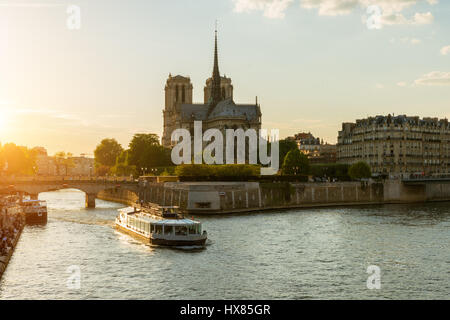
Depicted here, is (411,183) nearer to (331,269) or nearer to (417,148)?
(417,148)

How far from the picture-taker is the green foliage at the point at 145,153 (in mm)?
132500

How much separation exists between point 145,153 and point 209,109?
36.9 metres

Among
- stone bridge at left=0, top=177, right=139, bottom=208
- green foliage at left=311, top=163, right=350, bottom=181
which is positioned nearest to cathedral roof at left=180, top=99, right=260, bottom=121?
green foliage at left=311, top=163, right=350, bottom=181

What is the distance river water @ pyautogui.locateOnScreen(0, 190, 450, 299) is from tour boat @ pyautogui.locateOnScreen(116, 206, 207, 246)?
3.48 ft

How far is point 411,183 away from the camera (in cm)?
10994

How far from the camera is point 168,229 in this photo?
50031mm

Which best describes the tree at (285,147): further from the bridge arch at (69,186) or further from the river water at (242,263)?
the river water at (242,263)

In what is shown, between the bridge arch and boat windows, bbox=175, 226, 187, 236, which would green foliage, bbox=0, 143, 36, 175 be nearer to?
the bridge arch

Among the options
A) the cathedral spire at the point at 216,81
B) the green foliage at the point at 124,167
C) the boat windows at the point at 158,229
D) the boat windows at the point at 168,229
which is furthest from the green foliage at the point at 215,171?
the cathedral spire at the point at 216,81

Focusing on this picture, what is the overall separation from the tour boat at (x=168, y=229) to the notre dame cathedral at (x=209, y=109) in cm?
9656

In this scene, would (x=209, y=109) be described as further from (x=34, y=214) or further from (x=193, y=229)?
(x=193, y=229)
